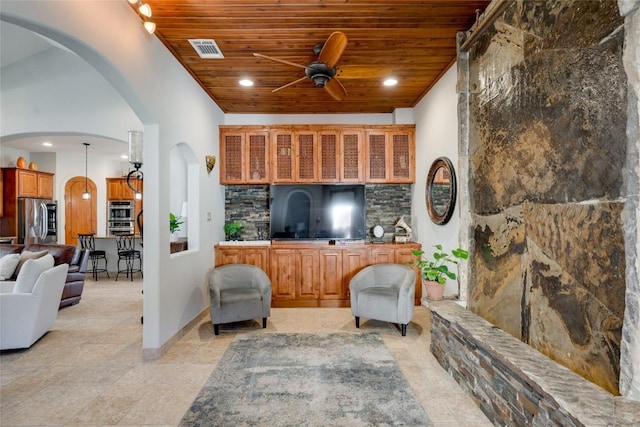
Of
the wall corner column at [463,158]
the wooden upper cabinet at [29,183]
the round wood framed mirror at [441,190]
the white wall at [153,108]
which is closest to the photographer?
the white wall at [153,108]

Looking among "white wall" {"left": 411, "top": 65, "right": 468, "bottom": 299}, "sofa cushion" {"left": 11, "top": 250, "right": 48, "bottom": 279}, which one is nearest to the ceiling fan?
"white wall" {"left": 411, "top": 65, "right": 468, "bottom": 299}

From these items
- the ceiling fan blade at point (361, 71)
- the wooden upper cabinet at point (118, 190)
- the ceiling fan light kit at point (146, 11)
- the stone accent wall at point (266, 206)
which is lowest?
the stone accent wall at point (266, 206)

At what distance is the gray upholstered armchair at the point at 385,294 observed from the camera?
11.6ft

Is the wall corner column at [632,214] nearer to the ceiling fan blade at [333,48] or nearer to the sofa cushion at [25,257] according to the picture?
the ceiling fan blade at [333,48]

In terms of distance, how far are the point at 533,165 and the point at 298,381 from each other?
2.31 metres

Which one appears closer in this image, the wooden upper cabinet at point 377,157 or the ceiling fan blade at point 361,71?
the ceiling fan blade at point 361,71

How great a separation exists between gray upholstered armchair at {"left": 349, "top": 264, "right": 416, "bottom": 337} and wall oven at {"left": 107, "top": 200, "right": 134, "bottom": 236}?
7.78m

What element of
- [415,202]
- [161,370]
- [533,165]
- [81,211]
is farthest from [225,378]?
[81,211]

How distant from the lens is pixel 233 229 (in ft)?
16.2

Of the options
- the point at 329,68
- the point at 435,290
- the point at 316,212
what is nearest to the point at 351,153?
the point at 316,212

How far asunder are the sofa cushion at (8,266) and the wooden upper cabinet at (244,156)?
2962mm

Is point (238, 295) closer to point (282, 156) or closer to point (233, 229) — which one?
point (233, 229)

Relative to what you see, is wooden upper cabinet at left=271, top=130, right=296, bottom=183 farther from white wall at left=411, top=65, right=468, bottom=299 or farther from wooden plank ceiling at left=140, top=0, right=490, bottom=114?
white wall at left=411, top=65, right=468, bottom=299

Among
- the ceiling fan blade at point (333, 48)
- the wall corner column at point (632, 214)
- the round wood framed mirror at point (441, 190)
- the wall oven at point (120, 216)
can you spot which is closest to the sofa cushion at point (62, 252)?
the wall oven at point (120, 216)
